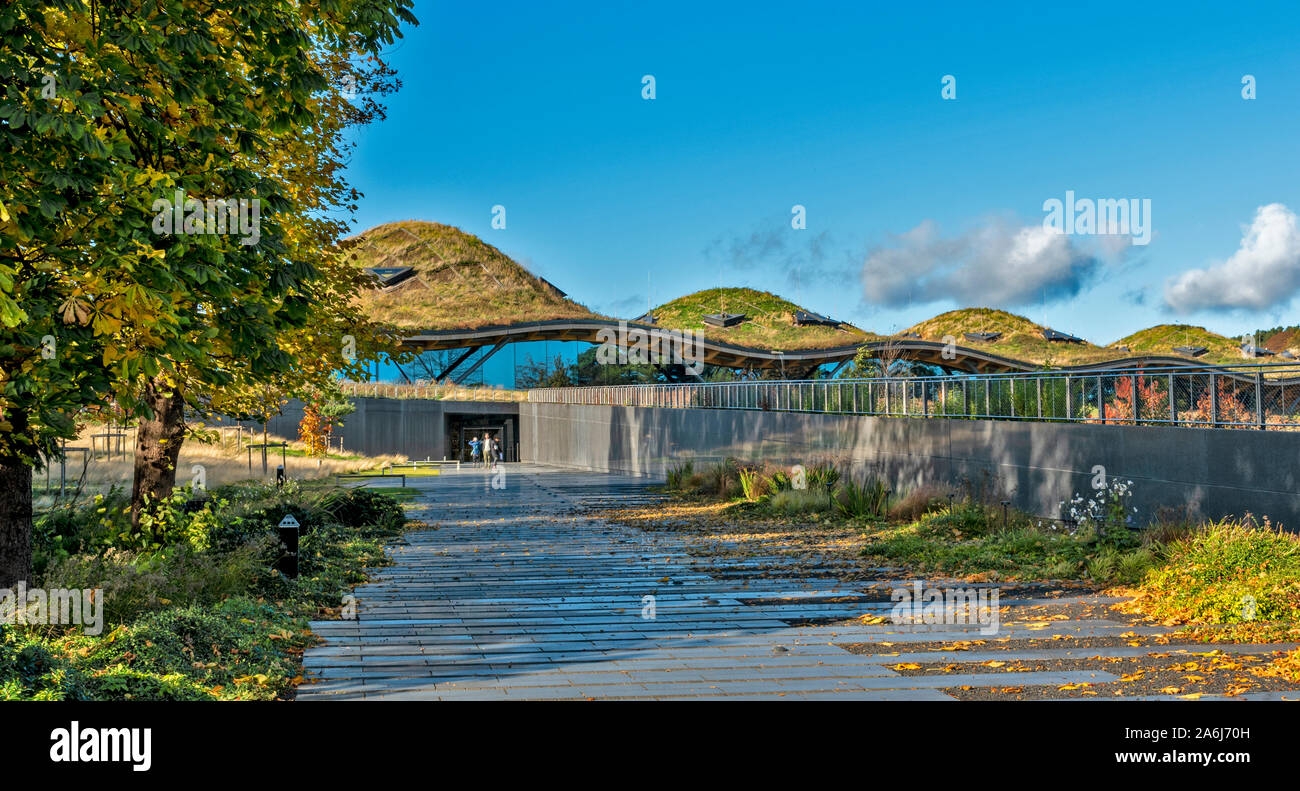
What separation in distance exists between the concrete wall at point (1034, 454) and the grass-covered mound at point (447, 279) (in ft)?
328

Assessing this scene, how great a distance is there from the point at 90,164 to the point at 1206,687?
7.29 meters

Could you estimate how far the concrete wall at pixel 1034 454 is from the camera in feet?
36.2

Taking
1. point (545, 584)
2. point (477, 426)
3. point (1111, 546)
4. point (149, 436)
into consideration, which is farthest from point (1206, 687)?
point (477, 426)

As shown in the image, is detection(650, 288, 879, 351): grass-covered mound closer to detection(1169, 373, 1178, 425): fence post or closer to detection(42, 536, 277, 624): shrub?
detection(1169, 373, 1178, 425): fence post

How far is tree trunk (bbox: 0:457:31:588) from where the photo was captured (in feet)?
28.2

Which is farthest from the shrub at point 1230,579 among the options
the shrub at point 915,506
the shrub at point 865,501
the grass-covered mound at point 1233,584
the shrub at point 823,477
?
the shrub at point 823,477

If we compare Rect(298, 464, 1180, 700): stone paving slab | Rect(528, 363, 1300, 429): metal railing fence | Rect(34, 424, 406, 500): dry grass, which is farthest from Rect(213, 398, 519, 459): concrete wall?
Rect(298, 464, 1180, 700): stone paving slab

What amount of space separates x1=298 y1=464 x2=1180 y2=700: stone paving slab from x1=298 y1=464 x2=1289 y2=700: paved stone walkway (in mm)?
17

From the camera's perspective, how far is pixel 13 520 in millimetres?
8648

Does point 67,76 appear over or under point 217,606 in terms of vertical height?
over

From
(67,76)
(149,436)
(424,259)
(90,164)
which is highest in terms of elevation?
(424,259)

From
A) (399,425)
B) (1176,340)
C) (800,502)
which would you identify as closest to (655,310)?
(1176,340)

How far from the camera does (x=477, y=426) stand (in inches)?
2530
